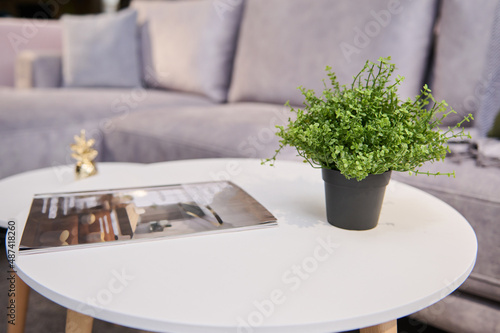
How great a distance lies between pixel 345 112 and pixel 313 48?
3.79ft

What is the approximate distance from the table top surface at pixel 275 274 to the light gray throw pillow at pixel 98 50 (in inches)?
66.7

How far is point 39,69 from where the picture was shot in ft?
7.55

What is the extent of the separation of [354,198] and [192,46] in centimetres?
174

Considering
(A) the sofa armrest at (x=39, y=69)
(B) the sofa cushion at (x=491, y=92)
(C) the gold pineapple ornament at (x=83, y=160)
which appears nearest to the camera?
(C) the gold pineapple ornament at (x=83, y=160)

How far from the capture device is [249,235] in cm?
63

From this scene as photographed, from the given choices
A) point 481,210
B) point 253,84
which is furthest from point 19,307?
point 253,84

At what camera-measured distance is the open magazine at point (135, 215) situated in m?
0.60

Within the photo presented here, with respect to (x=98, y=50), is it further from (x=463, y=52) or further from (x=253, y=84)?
(x=463, y=52)

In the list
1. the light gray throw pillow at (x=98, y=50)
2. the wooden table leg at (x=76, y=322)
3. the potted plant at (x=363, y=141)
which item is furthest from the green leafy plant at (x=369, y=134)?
the light gray throw pillow at (x=98, y=50)

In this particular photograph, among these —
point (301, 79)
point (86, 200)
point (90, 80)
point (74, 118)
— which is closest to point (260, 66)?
point (301, 79)

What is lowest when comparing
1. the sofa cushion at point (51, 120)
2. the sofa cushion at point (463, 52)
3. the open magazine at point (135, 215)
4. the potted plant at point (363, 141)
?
the sofa cushion at point (51, 120)

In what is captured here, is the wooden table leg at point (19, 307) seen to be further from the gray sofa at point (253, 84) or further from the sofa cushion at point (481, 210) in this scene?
the sofa cushion at point (481, 210)

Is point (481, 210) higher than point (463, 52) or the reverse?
the reverse

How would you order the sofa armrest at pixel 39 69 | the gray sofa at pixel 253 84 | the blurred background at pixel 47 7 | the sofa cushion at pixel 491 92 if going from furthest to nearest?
the blurred background at pixel 47 7
the sofa armrest at pixel 39 69
the sofa cushion at pixel 491 92
the gray sofa at pixel 253 84
